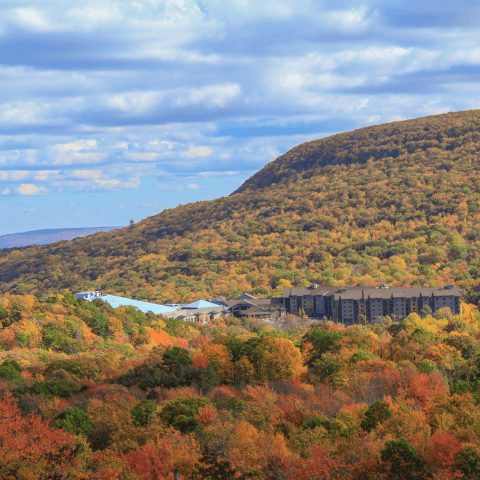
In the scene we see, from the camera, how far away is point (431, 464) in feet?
113

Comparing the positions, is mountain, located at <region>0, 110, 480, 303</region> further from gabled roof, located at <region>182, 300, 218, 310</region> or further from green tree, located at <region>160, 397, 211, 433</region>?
green tree, located at <region>160, 397, 211, 433</region>

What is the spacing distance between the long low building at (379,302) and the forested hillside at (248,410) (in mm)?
43617

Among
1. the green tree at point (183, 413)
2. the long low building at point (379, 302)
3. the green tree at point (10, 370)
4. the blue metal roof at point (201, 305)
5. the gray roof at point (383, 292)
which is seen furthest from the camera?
the blue metal roof at point (201, 305)

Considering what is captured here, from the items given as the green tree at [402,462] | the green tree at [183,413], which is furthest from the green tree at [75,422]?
the green tree at [402,462]

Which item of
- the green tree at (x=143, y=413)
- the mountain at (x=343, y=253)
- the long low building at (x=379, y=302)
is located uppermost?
the mountain at (x=343, y=253)

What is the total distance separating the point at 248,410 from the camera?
45.0 metres

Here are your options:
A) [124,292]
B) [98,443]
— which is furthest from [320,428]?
[124,292]

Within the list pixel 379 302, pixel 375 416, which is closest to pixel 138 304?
pixel 379 302

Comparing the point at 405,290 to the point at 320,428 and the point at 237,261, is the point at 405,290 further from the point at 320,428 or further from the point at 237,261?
the point at 320,428

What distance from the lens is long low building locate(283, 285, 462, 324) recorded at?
405 feet

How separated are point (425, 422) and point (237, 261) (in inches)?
5432

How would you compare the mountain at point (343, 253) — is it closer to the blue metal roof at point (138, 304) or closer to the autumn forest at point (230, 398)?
the blue metal roof at point (138, 304)

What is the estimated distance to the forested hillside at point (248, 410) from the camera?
115 feet

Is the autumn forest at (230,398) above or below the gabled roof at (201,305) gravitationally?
above
